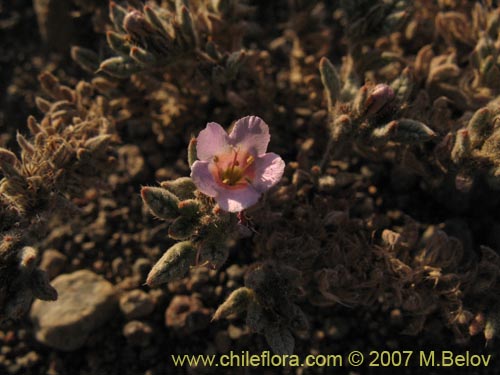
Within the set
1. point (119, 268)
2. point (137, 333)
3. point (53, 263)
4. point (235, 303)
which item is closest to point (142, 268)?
point (119, 268)

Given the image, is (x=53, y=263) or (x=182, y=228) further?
(x=53, y=263)

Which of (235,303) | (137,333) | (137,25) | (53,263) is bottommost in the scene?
(137,333)

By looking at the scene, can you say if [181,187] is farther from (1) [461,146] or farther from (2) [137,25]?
(1) [461,146]

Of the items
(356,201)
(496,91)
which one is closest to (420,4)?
(496,91)

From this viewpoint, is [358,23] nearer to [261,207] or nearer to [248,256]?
[261,207]

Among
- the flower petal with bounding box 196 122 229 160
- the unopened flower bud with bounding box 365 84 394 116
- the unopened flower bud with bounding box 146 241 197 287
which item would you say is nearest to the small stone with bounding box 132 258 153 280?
the unopened flower bud with bounding box 146 241 197 287

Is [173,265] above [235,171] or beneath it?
beneath

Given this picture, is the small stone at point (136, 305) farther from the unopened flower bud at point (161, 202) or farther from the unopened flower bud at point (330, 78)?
the unopened flower bud at point (330, 78)

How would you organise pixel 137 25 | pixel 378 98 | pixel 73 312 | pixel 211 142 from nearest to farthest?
pixel 211 142
pixel 378 98
pixel 137 25
pixel 73 312
